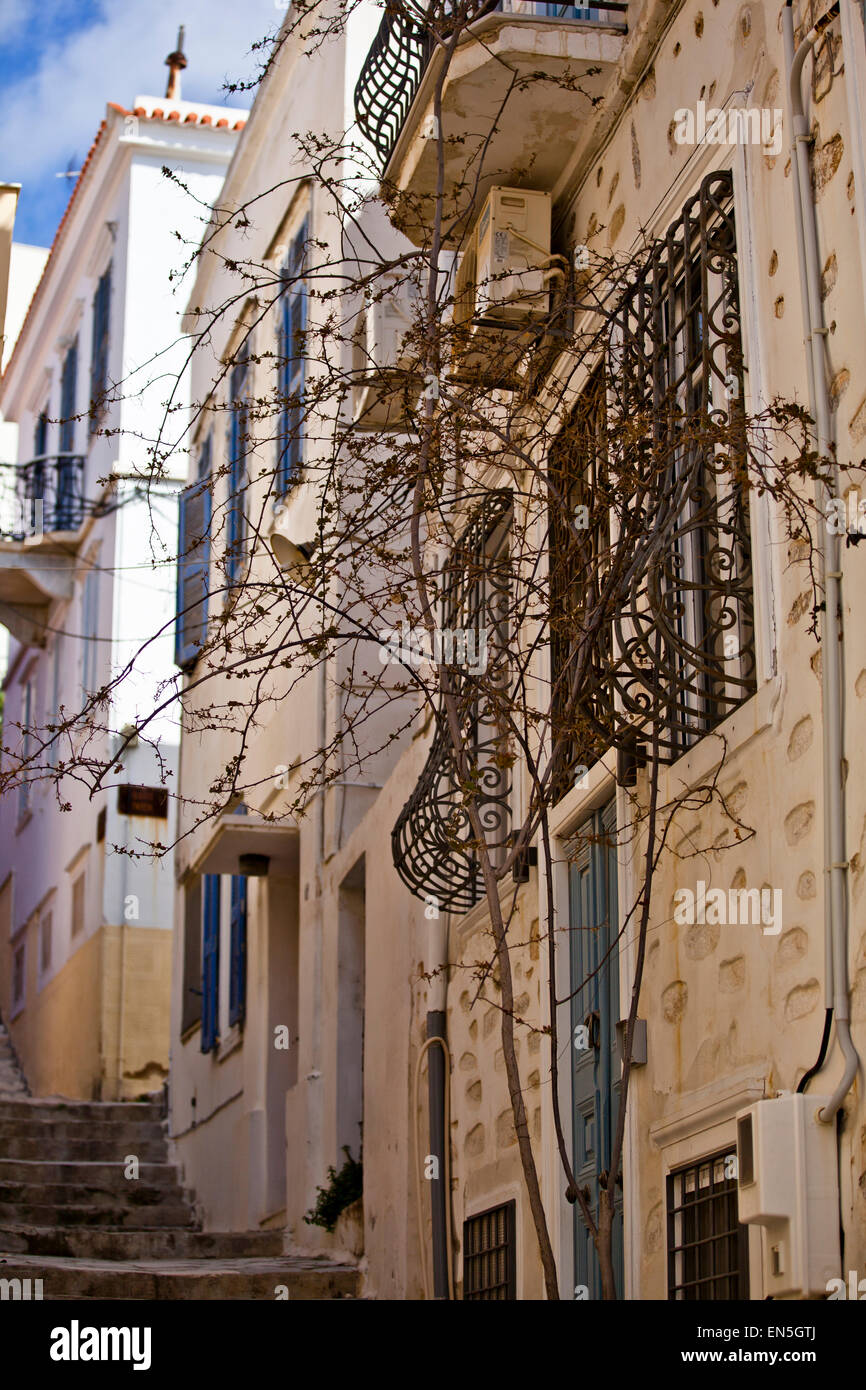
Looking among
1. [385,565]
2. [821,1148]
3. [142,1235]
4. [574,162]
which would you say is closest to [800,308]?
[385,565]

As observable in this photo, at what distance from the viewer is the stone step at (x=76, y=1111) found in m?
15.5

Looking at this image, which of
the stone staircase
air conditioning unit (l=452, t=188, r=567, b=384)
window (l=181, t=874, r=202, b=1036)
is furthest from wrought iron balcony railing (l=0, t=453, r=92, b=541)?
air conditioning unit (l=452, t=188, r=567, b=384)

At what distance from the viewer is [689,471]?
18.1 ft

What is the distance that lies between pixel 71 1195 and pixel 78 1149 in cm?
197

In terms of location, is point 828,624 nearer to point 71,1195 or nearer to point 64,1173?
point 71,1195

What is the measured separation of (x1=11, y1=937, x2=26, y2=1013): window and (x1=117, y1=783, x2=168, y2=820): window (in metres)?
6.58

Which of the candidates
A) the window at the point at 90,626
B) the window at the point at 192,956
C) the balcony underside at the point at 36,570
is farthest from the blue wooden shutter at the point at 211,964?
the balcony underside at the point at 36,570

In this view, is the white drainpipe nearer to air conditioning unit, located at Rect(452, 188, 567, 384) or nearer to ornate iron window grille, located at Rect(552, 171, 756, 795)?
ornate iron window grille, located at Rect(552, 171, 756, 795)

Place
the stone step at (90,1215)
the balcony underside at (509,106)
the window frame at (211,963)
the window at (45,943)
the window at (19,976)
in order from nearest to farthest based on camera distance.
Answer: the balcony underside at (509,106) < the stone step at (90,1215) < the window frame at (211,963) < the window at (45,943) < the window at (19,976)

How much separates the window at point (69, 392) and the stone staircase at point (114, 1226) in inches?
372

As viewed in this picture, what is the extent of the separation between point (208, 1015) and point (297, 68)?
7.43 metres

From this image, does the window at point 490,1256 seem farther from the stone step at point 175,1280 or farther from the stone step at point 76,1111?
the stone step at point 76,1111
